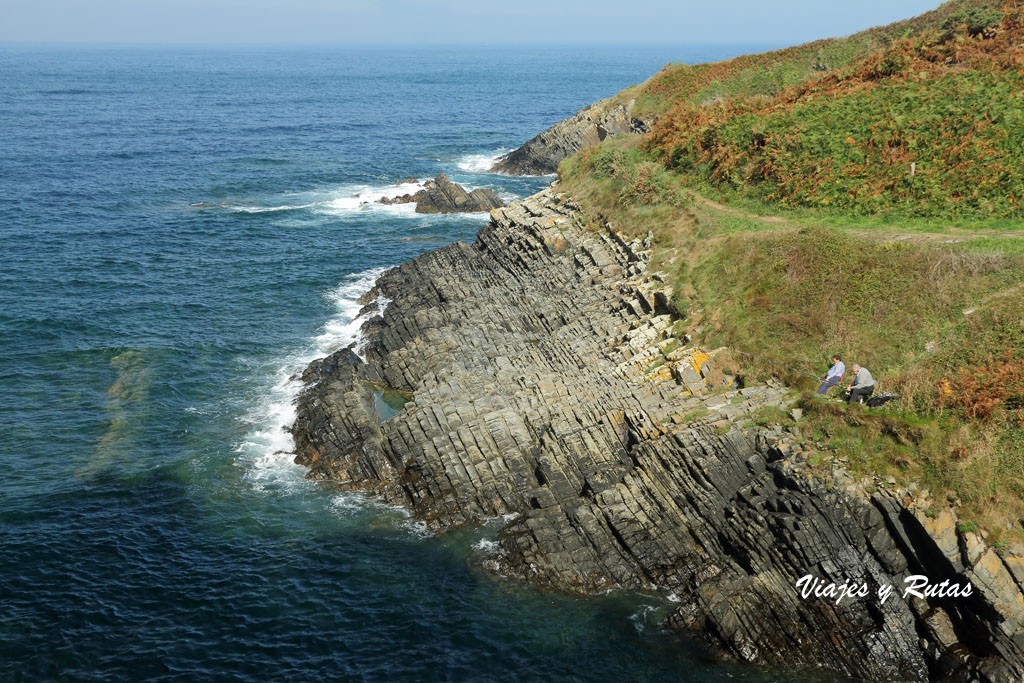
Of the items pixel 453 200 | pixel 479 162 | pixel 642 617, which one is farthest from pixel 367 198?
pixel 642 617

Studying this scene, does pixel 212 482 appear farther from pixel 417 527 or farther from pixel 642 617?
pixel 642 617

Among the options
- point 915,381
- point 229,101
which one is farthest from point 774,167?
point 229,101

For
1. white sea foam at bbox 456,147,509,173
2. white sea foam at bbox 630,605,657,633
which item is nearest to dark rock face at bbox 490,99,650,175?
white sea foam at bbox 456,147,509,173

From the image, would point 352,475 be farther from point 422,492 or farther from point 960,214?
point 960,214

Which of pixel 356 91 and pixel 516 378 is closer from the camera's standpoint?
pixel 516 378

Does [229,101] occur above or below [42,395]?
above

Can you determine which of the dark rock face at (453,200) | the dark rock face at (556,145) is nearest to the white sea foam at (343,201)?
the dark rock face at (453,200)
